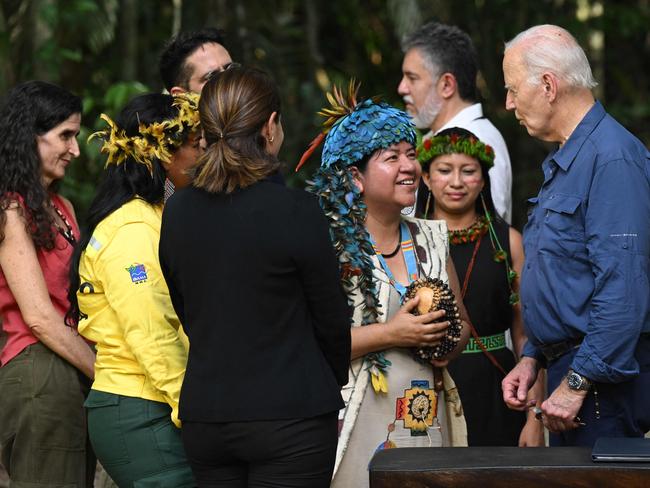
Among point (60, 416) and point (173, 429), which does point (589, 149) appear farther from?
point (60, 416)

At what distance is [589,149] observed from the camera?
135 inches

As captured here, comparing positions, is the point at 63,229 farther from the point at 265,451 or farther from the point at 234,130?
the point at 265,451

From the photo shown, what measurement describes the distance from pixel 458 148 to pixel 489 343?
34.8 inches

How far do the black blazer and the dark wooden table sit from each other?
0.27 m

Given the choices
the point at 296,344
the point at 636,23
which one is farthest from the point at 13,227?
the point at 636,23

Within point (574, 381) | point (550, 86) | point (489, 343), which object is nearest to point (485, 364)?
point (489, 343)

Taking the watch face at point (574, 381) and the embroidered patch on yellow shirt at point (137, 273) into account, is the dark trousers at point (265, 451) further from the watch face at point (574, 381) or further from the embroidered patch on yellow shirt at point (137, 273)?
the watch face at point (574, 381)

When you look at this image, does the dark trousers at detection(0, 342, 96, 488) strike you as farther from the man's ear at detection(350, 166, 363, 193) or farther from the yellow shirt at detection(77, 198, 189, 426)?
the man's ear at detection(350, 166, 363, 193)


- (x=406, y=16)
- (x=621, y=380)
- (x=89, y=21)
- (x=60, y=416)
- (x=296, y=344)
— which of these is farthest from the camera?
(x=406, y=16)

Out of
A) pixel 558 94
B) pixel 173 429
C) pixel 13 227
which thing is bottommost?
pixel 173 429

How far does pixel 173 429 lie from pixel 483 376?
1.56 meters

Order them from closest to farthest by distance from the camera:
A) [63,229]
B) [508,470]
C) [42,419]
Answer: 1. [508,470]
2. [42,419]
3. [63,229]

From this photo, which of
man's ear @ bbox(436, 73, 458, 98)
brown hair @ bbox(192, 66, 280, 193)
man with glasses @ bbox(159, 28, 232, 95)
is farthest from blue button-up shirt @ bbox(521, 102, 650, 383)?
man with glasses @ bbox(159, 28, 232, 95)

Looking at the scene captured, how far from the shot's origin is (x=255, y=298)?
113 inches
